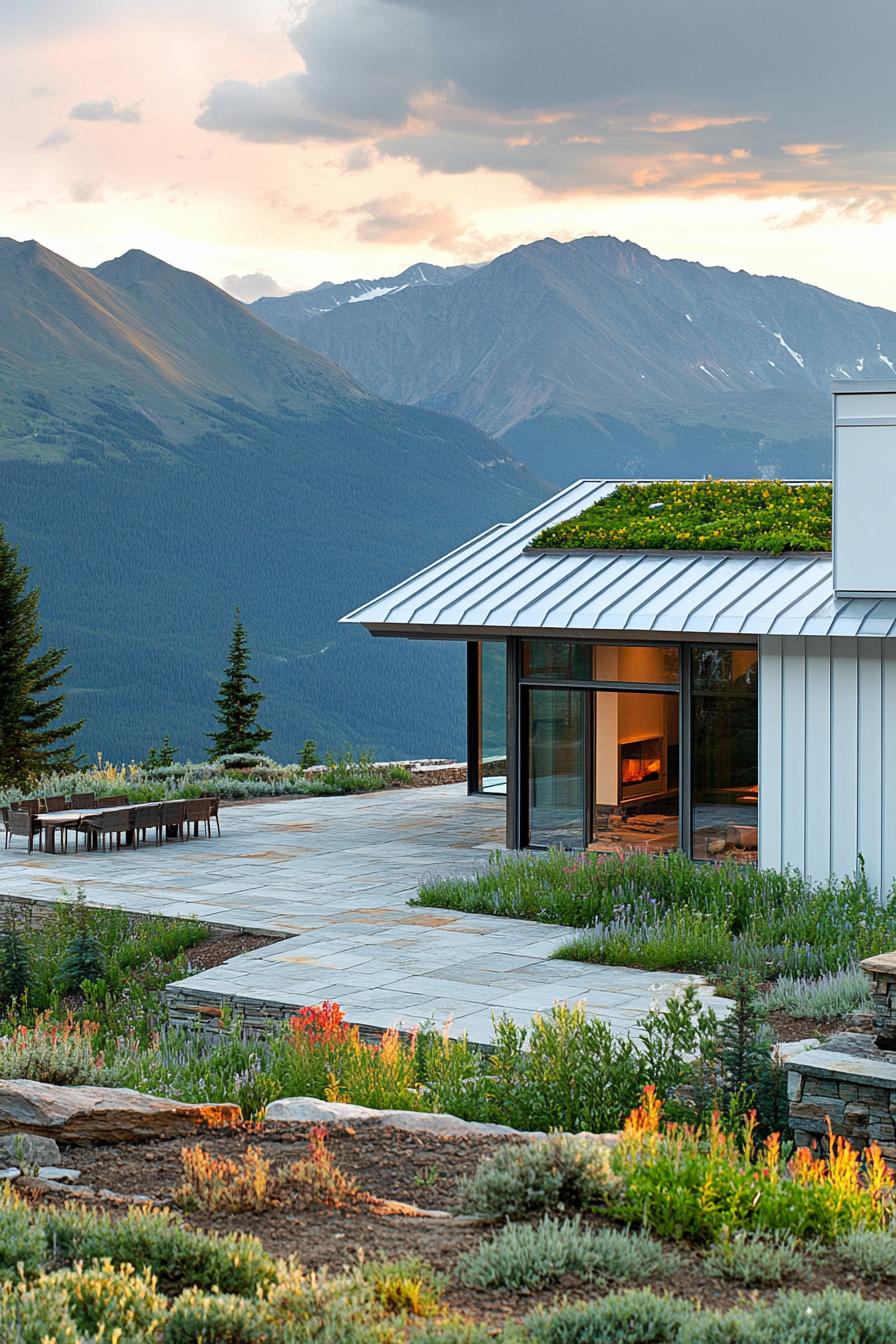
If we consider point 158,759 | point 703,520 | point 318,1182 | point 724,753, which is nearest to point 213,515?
point 158,759

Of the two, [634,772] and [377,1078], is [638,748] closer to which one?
[634,772]

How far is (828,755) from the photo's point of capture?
1285cm

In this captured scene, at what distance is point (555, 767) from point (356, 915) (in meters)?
3.61

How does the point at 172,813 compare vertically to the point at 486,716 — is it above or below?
below

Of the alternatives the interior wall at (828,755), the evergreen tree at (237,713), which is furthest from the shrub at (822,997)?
the evergreen tree at (237,713)

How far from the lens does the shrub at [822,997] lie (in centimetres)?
856

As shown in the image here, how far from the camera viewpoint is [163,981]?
10906 millimetres

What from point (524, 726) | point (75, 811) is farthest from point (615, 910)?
point (75, 811)

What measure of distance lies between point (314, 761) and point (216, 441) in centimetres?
13943

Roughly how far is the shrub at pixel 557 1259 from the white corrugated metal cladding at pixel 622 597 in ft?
28.1

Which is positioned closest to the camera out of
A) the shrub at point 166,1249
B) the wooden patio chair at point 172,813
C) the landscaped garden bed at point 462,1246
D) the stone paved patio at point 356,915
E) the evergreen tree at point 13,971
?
the landscaped garden bed at point 462,1246

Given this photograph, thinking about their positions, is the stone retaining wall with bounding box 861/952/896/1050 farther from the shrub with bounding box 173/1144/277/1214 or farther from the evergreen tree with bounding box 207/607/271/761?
the evergreen tree with bounding box 207/607/271/761

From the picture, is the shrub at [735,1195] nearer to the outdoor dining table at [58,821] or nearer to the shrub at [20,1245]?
the shrub at [20,1245]

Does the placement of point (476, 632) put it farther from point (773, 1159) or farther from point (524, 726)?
point (773, 1159)
